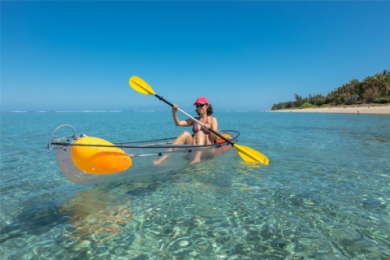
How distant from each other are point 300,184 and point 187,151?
3.02 meters

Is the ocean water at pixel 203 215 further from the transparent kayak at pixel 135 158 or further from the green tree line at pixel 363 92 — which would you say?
the green tree line at pixel 363 92

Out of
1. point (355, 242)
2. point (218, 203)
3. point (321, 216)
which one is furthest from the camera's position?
point (218, 203)

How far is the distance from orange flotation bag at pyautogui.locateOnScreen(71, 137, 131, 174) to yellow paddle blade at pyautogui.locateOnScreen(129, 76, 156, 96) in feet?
9.21

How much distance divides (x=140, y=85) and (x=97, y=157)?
332 cm

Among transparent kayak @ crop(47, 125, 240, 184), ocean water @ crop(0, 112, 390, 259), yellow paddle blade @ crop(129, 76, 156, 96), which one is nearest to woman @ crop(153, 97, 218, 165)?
transparent kayak @ crop(47, 125, 240, 184)

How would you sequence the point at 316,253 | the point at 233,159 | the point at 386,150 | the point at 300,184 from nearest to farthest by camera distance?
the point at 316,253, the point at 300,184, the point at 233,159, the point at 386,150

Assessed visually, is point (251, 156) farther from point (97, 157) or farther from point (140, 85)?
point (97, 157)

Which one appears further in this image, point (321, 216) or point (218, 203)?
point (218, 203)

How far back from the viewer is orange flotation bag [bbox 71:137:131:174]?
169 inches

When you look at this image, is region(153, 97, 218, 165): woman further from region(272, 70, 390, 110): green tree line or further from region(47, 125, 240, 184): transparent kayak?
region(272, 70, 390, 110): green tree line

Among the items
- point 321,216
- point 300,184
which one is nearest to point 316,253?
point 321,216

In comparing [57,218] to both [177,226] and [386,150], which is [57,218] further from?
[386,150]

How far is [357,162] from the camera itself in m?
7.43

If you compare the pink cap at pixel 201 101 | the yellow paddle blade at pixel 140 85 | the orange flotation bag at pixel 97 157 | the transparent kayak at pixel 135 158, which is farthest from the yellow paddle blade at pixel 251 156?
the orange flotation bag at pixel 97 157
